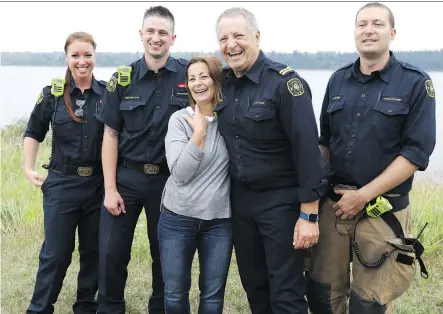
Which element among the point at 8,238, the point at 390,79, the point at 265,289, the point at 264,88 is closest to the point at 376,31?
the point at 390,79

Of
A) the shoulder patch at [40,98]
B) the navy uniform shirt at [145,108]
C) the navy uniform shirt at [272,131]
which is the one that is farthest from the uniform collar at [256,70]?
the shoulder patch at [40,98]

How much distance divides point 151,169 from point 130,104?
419 mm

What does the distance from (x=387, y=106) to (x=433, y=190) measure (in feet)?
15.1

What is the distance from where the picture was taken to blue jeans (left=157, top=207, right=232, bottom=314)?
121 inches

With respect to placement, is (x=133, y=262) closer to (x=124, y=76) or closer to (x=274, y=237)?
(x=124, y=76)

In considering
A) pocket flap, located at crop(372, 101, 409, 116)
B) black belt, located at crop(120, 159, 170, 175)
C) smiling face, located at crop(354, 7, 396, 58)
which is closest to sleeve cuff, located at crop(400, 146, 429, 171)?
pocket flap, located at crop(372, 101, 409, 116)

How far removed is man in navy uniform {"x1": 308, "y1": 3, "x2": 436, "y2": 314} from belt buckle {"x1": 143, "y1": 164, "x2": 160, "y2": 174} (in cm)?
105

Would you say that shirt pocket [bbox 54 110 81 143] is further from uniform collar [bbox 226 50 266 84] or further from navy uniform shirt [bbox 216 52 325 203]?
uniform collar [bbox 226 50 266 84]

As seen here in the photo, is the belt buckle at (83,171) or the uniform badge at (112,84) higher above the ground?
the uniform badge at (112,84)

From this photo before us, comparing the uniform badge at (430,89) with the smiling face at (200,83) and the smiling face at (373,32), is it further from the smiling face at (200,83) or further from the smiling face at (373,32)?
the smiling face at (200,83)

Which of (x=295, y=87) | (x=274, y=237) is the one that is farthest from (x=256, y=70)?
(x=274, y=237)

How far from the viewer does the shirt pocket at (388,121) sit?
293 centimetres

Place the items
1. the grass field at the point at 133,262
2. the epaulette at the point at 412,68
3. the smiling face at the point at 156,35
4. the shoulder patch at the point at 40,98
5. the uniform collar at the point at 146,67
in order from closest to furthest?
the epaulette at the point at 412,68 → the smiling face at the point at 156,35 → the uniform collar at the point at 146,67 → the shoulder patch at the point at 40,98 → the grass field at the point at 133,262

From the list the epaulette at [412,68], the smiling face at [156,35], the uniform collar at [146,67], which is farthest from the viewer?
the uniform collar at [146,67]
